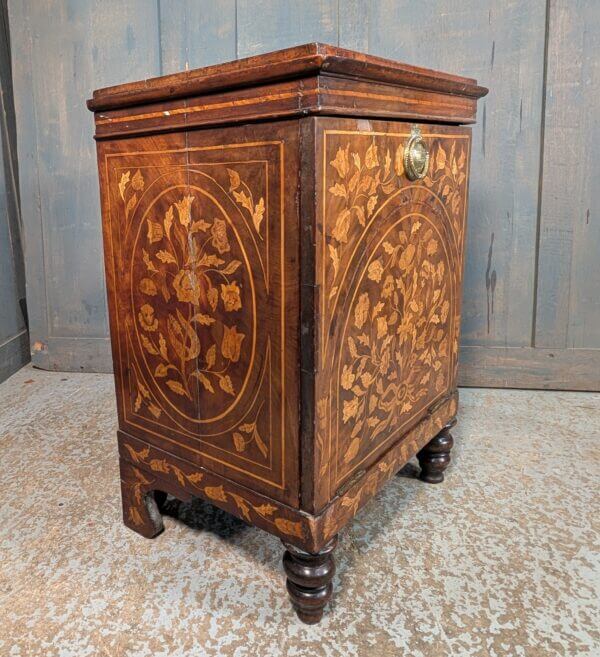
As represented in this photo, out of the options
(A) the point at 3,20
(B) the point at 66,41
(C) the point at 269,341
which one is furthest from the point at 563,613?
(A) the point at 3,20

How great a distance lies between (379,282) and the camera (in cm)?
112

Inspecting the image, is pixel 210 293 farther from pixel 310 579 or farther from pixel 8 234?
pixel 8 234

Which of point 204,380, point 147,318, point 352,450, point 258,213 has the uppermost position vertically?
point 258,213

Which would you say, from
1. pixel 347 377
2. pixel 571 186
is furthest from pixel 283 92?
pixel 571 186

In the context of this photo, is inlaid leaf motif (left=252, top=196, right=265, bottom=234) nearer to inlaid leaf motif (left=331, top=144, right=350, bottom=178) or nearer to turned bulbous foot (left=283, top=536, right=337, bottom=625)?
inlaid leaf motif (left=331, top=144, right=350, bottom=178)

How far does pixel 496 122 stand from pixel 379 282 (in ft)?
4.25

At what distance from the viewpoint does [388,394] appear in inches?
48.9

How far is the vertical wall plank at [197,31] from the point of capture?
6.93ft

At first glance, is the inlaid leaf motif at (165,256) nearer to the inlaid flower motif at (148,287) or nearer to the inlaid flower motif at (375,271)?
the inlaid flower motif at (148,287)

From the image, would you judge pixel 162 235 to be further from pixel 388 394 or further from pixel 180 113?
pixel 388 394

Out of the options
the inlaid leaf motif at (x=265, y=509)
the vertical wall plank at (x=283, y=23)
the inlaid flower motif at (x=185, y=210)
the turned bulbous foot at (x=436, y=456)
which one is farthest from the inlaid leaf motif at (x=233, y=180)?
the vertical wall plank at (x=283, y=23)

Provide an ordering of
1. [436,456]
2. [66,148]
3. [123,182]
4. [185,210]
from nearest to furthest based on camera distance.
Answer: [185,210] < [123,182] < [436,456] < [66,148]

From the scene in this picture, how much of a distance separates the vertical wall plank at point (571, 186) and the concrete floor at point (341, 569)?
0.56 meters

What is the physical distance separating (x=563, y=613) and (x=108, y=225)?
1194mm
